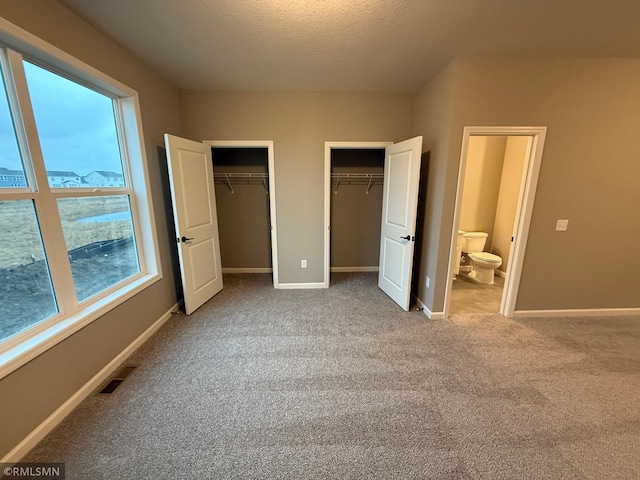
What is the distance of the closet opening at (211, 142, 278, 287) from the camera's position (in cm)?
374

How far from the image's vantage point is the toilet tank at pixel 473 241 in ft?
12.5

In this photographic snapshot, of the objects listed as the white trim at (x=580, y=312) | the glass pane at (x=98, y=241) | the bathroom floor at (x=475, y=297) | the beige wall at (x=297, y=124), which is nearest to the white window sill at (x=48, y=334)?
the glass pane at (x=98, y=241)

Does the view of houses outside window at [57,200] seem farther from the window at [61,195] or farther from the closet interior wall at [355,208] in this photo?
the closet interior wall at [355,208]

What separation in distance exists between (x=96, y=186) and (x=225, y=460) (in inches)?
86.4

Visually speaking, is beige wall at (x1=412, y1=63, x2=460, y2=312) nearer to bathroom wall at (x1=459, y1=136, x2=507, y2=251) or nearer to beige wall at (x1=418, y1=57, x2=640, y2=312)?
beige wall at (x1=418, y1=57, x2=640, y2=312)

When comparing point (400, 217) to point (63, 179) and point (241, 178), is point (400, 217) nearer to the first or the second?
point (241, 178)

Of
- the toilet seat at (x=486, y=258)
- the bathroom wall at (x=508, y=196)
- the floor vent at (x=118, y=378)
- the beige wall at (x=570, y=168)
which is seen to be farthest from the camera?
the bathroom wall at (x=508, y=196)

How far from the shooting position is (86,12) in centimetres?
164

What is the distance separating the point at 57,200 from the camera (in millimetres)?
1627

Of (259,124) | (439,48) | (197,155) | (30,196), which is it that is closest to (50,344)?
(30,196)

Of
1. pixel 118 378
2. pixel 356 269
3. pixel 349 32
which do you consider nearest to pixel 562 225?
pixel 356 269

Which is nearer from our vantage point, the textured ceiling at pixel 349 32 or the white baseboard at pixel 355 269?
the textured ceiling at pixel 349 32

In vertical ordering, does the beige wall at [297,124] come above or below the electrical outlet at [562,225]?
above

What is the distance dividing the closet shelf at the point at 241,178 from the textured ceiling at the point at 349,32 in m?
1.43
